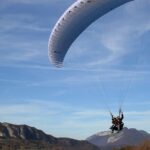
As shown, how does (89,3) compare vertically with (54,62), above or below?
above

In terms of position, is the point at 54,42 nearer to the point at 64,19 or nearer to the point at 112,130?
the point at 64,19

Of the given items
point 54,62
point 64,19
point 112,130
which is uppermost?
point 64,19

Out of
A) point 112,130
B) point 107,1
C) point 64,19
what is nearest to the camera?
point 107,1

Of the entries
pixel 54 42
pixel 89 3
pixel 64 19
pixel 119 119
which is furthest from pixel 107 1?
pixel 119 119

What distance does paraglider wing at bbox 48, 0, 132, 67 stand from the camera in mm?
37094

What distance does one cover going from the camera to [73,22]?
4050cm

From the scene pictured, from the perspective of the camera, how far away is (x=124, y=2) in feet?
122

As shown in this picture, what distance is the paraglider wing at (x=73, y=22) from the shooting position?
37.1m

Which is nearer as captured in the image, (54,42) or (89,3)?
(89,3)

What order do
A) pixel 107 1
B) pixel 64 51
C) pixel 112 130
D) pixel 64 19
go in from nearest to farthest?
pixel 107 1
pixel 64 19
pixel 112 130
pixel 64 51

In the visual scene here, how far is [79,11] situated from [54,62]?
839cm

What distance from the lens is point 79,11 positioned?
3822 cm

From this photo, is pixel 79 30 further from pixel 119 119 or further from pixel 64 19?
pixel 119 119

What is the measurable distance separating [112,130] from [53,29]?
12.9 meters
